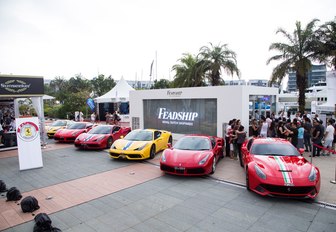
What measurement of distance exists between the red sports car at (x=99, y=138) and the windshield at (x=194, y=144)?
4926 millimetres

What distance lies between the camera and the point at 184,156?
25.3 ft

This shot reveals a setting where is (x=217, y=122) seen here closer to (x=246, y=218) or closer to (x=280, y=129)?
(x=280, y=129)

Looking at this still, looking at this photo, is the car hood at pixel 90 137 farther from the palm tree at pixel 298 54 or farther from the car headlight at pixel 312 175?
the palm tree at pixel 298 54

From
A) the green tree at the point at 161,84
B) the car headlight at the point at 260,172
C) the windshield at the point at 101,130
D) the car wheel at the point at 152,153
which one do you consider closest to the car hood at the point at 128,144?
the car wheel at the point at 152,153

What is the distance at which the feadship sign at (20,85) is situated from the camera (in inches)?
466

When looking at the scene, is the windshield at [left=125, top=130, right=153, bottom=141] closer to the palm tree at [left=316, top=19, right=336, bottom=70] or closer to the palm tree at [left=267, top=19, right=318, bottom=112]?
the palm tree at [left=267, top=19, right=318, bottom=112]

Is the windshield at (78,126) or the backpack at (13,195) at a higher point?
the windshield at (78,126)

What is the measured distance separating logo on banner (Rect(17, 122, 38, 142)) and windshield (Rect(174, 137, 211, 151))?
17.4ft

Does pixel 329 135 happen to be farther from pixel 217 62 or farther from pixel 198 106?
pixel 217 62

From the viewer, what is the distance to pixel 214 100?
42.4 ft

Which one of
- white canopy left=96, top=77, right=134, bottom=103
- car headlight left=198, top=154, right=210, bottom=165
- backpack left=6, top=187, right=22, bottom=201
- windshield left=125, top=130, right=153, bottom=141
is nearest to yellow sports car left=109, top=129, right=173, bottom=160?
windshield left=125, top=130, right=153, bottom=141

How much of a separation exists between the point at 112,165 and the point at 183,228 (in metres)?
5.27

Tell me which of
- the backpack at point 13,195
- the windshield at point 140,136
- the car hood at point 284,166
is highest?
the windshield at point 140,136

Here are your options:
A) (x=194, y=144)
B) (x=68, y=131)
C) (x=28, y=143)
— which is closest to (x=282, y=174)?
(x=194, y=144)
